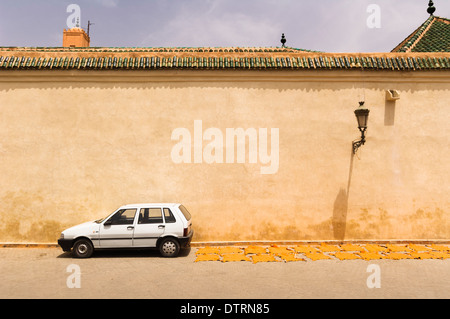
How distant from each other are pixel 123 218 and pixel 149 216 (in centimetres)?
62

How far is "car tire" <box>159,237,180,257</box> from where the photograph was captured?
7.76 meters

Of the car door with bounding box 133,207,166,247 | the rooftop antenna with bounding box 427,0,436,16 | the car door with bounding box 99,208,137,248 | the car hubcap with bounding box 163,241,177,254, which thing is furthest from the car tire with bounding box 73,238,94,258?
the rooftop antenna with bounding box 427,0,436,16

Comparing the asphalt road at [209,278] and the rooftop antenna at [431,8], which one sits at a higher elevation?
the rooftop antenna at [431,8]

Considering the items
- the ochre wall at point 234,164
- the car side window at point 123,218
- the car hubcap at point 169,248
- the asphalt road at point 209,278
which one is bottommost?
the asphalt road at point 209,278

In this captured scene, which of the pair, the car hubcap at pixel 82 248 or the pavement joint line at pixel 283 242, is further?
the pavement joint line at pixel 283 242

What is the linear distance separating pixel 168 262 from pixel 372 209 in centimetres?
583

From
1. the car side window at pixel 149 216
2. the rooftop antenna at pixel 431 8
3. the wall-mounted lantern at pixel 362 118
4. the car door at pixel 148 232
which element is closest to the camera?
the car door at pixel 148 232

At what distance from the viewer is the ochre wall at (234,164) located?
358 inches

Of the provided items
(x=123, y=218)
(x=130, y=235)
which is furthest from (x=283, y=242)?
(x=123, y=218)

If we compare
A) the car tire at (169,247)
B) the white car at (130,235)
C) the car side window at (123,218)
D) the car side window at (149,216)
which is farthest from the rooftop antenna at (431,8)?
the car side window at (123,218)

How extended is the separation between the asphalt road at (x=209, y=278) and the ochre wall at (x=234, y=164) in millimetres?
1696

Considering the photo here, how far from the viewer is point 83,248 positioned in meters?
7.79

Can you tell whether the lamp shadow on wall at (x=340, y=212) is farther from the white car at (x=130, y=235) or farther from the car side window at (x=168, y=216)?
the car side window at (x=168, y=216)
